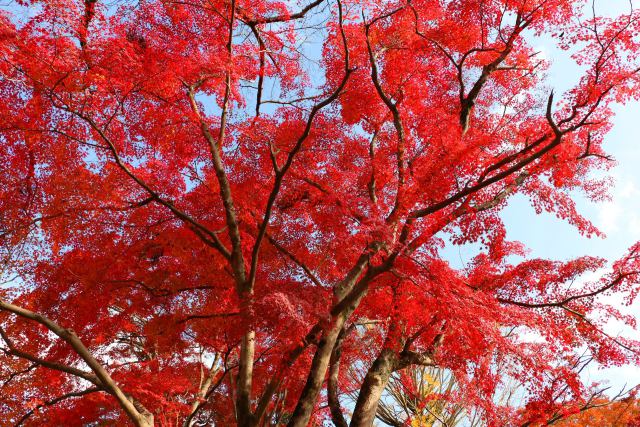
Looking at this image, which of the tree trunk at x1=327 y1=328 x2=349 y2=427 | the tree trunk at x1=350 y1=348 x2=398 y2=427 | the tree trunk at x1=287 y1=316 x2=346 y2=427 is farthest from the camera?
the tree trunk at x1=327 y1=328 x2=349 y2=427

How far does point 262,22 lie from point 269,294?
661cm

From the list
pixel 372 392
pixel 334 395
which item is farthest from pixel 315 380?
pixel 334 395

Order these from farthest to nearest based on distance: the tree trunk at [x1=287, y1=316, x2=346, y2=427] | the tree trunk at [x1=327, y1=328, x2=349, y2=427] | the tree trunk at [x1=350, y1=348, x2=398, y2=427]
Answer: the tree trunk at [x1=327, y1=328, x2=349, y2=427], the tree trunk at [x1=350, y1=348, x2=398, y2=427], the tree trunk at [x1=287, y1=316, x2=346, y2=427]

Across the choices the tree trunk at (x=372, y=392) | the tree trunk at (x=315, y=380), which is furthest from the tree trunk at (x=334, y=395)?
the tree trunk at (x=315, y=380)

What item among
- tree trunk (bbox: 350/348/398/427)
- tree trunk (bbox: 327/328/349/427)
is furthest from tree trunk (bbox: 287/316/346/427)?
tree trunk (bbox: 327/328/349/427)

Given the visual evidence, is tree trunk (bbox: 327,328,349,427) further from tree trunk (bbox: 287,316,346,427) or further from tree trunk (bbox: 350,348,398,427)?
tree trunk (bbox: 287,316,346,427)

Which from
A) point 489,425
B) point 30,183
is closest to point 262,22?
point 30,183

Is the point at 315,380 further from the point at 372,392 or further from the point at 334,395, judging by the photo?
the point at 334,395

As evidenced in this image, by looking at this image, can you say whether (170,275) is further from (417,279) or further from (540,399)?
(540,399)

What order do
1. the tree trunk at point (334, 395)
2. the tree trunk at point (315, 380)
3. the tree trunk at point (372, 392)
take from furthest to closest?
1. the tree trunk at point (334, 395)
2. the tree trunk at point (372, 392)
3. the tree trunk at point (315, 380)

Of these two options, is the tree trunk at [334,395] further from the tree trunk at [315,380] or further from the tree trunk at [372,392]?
the tree trunk at [315,380]

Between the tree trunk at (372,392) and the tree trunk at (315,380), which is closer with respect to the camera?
the tree trunk at (315,380)

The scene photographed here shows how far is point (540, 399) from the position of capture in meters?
8.45

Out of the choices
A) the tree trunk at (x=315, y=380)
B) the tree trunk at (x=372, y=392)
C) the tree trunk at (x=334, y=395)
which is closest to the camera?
the tree trunk at (x=315, y=380)
